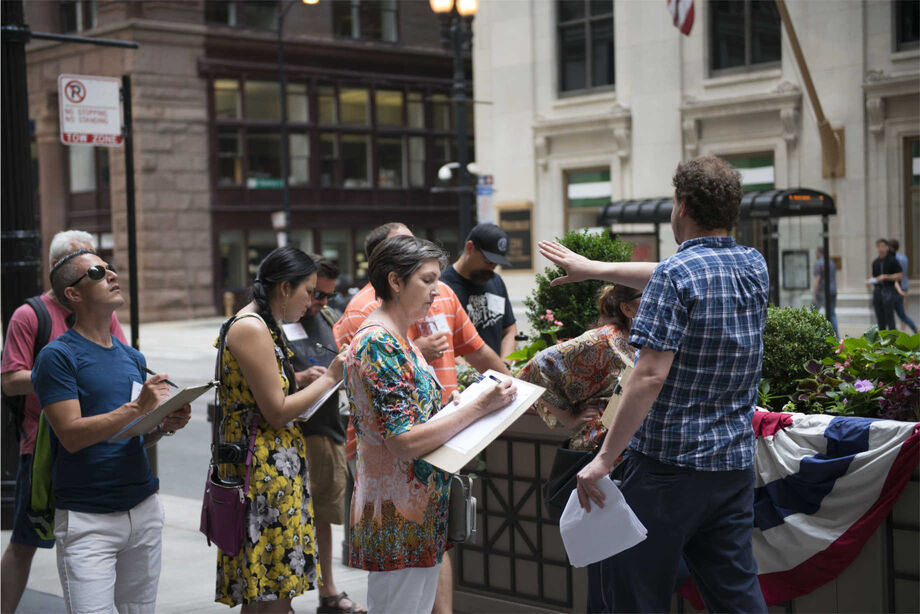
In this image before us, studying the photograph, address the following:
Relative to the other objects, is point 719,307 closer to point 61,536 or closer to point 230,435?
point 230,435

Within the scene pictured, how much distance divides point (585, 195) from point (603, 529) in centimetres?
1983

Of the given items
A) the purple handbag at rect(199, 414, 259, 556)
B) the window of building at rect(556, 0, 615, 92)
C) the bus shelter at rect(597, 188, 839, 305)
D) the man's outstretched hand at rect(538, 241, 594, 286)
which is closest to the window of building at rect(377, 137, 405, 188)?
the window of building at rect(556, 0, 615, 92)

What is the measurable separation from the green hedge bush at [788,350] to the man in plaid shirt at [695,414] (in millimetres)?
1477

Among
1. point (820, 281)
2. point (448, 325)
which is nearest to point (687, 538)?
point (448, 325)

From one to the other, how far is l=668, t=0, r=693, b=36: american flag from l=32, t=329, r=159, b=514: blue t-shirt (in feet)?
48.0

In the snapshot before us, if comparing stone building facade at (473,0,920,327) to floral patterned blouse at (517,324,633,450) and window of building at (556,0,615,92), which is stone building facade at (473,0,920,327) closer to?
window of building at (556,0,615,92)

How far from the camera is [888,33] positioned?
59.3 feet

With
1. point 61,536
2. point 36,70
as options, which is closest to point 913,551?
point 61,536

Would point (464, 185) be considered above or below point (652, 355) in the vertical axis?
above

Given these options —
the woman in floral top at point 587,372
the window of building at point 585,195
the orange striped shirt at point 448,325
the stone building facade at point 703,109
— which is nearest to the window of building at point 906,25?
the stone building facade at point 703,109

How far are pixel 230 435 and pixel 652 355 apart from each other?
177cm

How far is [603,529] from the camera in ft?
11.2

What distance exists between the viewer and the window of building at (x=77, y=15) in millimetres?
36656

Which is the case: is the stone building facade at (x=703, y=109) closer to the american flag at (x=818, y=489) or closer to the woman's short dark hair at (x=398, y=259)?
the american flag at (x=818, y=489)
